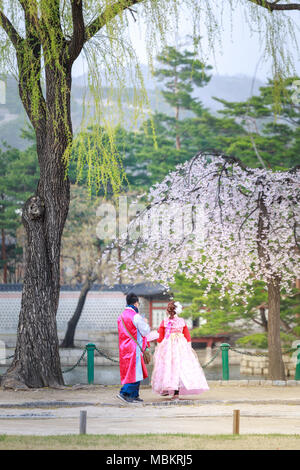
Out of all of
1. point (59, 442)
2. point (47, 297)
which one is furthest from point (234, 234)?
point (59, 442)

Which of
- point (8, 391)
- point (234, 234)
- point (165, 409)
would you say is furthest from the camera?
point (234, 234)

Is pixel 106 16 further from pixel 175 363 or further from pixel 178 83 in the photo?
pixel 178 83

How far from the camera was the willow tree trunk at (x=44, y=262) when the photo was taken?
12297 mm

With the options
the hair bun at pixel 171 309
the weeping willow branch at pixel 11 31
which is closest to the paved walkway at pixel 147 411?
the hair bun at pixel 171 309

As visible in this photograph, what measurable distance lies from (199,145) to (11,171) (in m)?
9.60

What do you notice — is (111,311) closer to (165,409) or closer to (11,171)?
(11,171)

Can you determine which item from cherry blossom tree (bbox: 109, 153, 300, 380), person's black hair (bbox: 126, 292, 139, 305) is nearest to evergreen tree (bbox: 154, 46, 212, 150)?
cherry blossom tree (bbox: 109, 153, 300, 380)

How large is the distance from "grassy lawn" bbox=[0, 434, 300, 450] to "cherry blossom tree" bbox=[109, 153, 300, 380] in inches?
322

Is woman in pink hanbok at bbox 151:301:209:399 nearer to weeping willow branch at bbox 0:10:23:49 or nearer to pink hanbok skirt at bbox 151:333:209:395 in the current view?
pink hanbok skirt at bbox 151:333:209:395

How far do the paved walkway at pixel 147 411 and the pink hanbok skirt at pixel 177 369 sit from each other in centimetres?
21

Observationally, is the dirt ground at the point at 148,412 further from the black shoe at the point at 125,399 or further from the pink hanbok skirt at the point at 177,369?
the pink hanbok skirt at the point at 177,369

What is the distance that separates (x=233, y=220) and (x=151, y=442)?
9.47 m

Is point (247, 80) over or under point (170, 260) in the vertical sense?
over

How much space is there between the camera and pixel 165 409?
9984 mm
